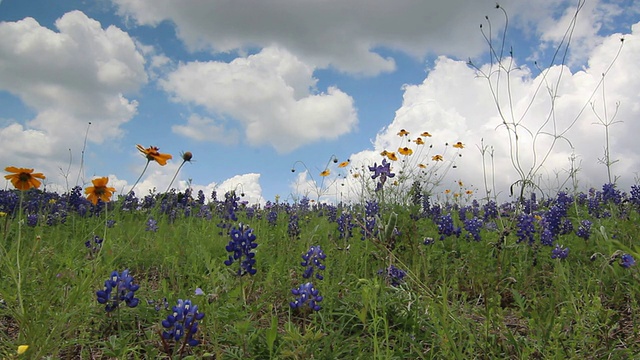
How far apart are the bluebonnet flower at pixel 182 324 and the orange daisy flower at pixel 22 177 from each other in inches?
72.4

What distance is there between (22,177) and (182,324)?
1.94 meters

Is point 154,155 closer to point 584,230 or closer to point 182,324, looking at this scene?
point 182,324

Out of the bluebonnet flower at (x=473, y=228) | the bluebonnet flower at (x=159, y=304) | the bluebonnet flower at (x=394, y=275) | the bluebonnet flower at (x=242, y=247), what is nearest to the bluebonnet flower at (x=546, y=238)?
the bluebonnet flower at (x=473, y=228)

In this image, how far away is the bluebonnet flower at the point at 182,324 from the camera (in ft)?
7.06

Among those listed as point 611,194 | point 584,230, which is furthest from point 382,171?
point 611,194

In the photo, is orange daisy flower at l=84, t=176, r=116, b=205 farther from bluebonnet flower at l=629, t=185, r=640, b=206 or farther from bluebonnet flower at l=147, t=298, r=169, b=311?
bluebonnet flower at l=629, t=185, r=640, b=206

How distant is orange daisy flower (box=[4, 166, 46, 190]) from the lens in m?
3.25

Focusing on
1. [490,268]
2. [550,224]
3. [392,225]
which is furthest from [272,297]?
[550,224]

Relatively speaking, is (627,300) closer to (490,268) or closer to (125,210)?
(490,268)

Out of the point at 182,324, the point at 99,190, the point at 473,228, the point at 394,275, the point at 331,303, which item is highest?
the point at 473,228

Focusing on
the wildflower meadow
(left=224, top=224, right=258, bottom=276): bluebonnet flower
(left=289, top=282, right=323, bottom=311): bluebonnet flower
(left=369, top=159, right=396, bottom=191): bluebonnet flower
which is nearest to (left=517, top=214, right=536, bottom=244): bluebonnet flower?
the wildflower meadow

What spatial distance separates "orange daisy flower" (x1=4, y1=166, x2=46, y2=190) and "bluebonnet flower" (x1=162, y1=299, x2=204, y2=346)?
1.84m

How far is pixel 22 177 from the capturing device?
3281 millimetres

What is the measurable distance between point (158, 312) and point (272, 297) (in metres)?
0.81
